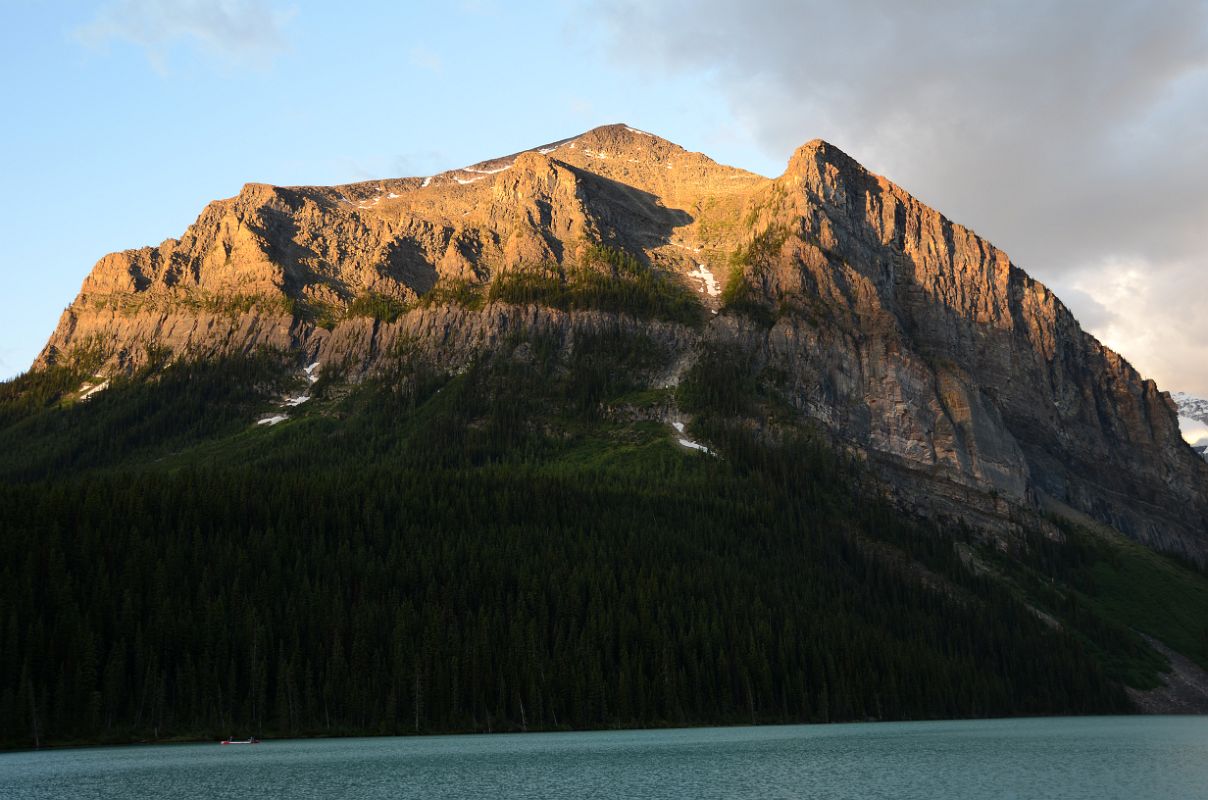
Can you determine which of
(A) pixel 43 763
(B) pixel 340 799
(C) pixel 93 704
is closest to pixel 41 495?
(C) pixel 93 704

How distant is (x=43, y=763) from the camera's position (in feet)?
348

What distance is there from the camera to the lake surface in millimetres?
84750

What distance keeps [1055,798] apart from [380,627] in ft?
327

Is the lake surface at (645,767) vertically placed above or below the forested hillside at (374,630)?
below

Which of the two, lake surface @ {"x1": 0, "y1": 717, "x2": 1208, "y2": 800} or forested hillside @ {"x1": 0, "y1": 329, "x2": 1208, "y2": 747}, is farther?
forested hillside @ {"x1": 0, "y1": 329, "x2": 1208, "y2": 747}

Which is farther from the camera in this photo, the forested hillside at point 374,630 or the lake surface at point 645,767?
the forested hillside at point 374,630

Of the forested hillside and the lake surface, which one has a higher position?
the forested hillside

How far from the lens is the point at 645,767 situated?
102 metres

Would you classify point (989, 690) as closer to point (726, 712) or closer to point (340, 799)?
point (726, 712)

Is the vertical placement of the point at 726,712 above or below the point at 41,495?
below

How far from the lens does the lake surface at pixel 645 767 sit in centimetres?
8475

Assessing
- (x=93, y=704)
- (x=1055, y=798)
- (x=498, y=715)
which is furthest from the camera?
(x=498, y=715)

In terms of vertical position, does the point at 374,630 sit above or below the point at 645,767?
above

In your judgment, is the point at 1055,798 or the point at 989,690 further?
the point at 989,690
